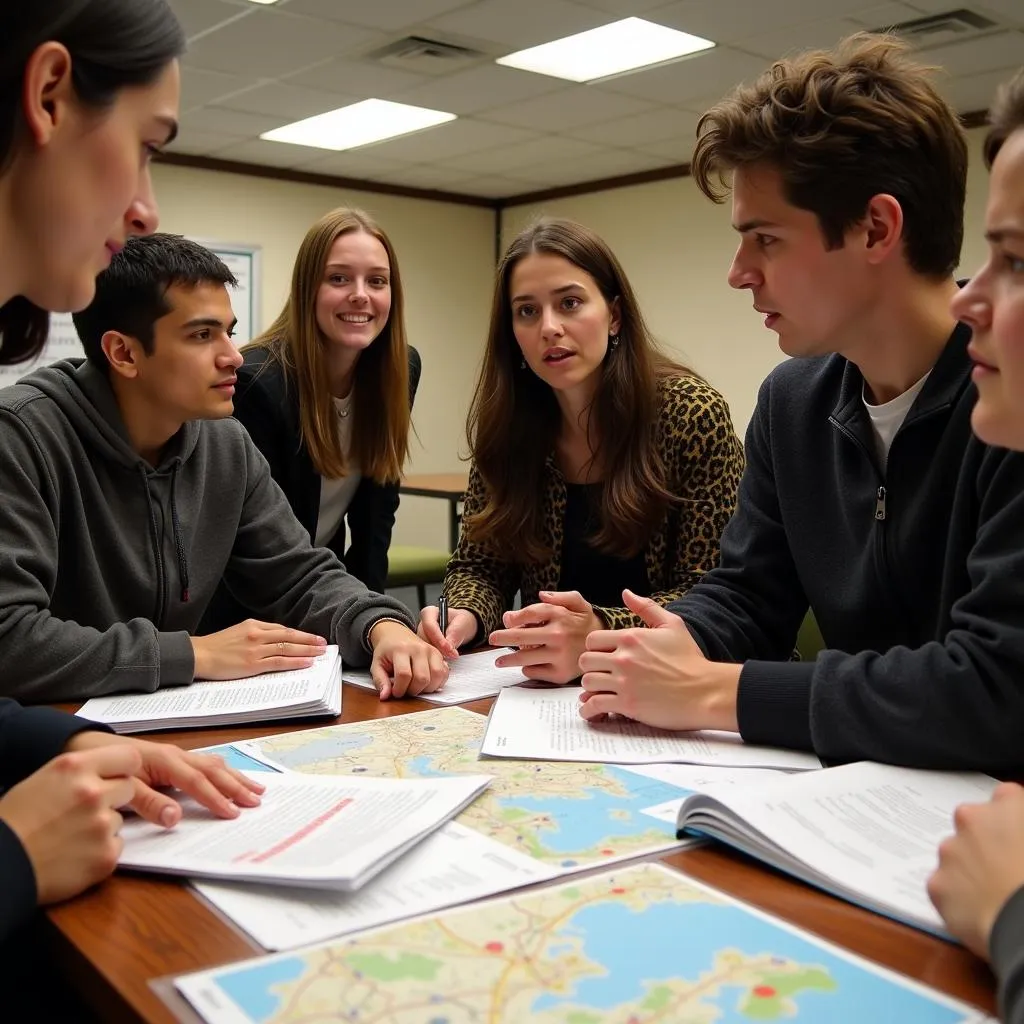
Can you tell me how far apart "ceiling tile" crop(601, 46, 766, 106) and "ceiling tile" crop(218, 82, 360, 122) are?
4.45 ft

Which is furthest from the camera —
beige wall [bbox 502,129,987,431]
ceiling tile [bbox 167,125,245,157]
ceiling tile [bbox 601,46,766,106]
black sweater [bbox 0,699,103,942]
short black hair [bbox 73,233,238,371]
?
beige wall [bbox 502,129,987,431]

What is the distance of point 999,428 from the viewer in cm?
94

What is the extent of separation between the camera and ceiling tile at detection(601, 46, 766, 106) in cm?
458

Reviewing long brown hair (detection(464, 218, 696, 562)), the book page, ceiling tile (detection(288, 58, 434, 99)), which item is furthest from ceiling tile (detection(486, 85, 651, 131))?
the book page

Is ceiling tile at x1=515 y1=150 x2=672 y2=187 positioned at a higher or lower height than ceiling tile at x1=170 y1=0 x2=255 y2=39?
lower

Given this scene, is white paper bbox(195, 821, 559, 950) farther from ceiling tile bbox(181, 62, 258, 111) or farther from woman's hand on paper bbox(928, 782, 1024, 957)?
ceiling tile bbox(181, 62, 258, 111)

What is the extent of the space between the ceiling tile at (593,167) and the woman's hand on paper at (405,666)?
547 cm

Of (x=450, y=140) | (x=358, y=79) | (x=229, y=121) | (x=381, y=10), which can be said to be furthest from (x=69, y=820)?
(x=450, y=140)

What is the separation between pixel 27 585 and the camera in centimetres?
142

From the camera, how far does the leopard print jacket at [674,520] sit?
6.23ft

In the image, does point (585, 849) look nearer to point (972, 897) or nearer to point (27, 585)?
point (972, 897)

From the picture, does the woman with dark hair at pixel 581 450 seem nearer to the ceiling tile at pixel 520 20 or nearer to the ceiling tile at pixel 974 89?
the ceiling tile at pixel 520 20

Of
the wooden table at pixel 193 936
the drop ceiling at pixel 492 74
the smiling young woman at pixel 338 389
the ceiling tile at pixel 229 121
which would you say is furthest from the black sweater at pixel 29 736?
the ceiling tile at pixel 229 121

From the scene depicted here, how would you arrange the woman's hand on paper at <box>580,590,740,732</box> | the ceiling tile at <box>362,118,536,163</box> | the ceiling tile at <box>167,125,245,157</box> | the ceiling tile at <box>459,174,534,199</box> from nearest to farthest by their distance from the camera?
the woman's hand on paper at <box>580,590,740,732</box> → the ceiling tile at <box>362,118,536,163</box> → the ceiling tile at <box>167,125,245,157</box> → the ceiling tile at <box>459,174,534,199</box>
